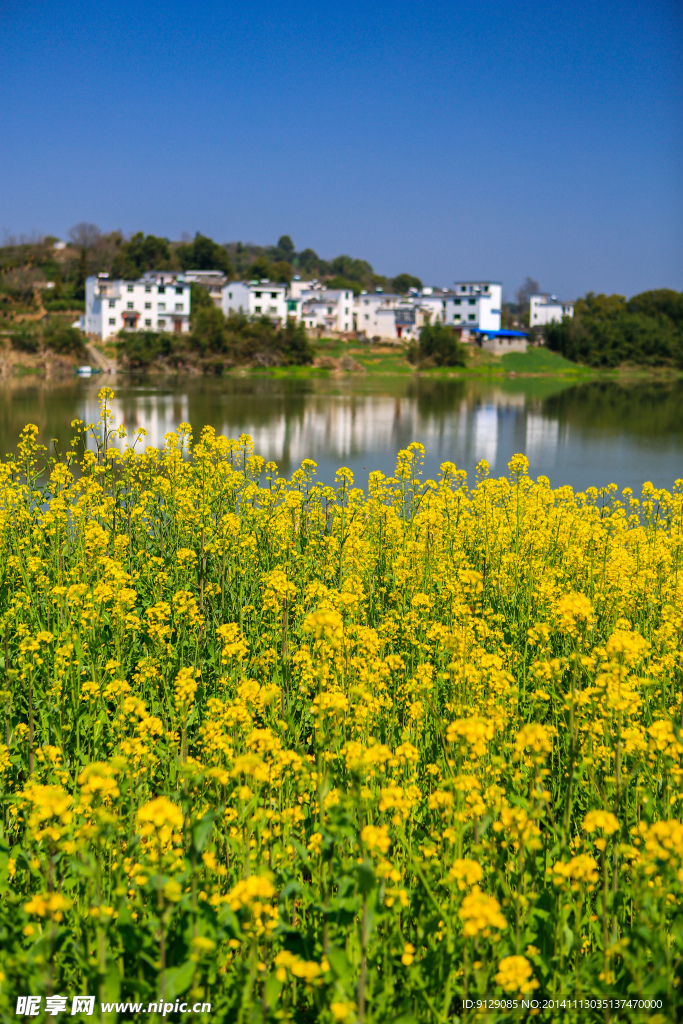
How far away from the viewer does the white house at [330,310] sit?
3826 inches

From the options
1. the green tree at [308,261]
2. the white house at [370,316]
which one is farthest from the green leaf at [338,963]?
the green tree at [308,261]

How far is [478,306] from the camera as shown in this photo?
108812 millimetres

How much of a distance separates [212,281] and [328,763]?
4076 inches

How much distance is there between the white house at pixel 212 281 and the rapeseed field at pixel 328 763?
93582mm

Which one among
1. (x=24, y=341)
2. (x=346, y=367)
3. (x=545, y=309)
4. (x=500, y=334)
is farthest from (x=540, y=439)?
(x=545, y=309)

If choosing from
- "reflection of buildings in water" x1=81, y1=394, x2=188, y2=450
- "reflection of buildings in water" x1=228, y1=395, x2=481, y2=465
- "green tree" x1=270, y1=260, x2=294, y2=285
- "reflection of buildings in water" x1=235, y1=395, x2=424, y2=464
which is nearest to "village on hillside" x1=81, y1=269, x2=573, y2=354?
"green tree" x1=270, y1=260, x2=294, y2=285

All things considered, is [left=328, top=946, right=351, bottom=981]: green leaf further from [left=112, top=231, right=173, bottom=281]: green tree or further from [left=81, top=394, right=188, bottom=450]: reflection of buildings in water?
[left=112, top=231, right=173, bottom=281]: green tree

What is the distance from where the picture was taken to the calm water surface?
22328 millimetres

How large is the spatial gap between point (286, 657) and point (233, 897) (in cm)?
261

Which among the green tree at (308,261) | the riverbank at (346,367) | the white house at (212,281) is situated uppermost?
the green tree at (308,261)

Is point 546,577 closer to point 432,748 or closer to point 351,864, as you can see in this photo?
point 432,748

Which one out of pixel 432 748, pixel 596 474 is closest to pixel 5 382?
pixel 596 474

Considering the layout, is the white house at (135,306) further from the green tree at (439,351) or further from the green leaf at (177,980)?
the green leaf at (177,980)

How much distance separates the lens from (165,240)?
107 meters
